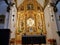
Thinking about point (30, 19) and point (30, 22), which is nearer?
point (30, 22)

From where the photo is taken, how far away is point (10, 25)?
9500 mm

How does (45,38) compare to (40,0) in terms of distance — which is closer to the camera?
(45,38)

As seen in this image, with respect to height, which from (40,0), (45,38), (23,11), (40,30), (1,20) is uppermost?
(40,0)

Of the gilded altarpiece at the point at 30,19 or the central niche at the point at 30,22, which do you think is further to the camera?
the central niche at the point at 30,22

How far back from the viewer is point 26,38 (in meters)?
9.30

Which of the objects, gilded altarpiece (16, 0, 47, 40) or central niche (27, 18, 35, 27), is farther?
central niche (27, 18, 35, 27)

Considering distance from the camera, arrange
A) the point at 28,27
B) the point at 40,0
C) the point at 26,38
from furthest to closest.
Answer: the point at 40,0, the point at 28,27, the point at 26,38

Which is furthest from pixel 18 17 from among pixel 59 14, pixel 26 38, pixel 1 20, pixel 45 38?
pixel 59 14

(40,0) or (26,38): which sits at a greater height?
(40,0)

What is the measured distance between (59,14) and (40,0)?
2360 mm

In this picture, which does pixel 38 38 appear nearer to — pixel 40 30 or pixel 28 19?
pixel 40 30

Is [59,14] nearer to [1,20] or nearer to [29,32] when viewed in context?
[29,32]

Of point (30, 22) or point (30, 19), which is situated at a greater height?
point (30, 19)

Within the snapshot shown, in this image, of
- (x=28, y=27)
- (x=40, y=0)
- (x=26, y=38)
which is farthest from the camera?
(x=40, y=0)
